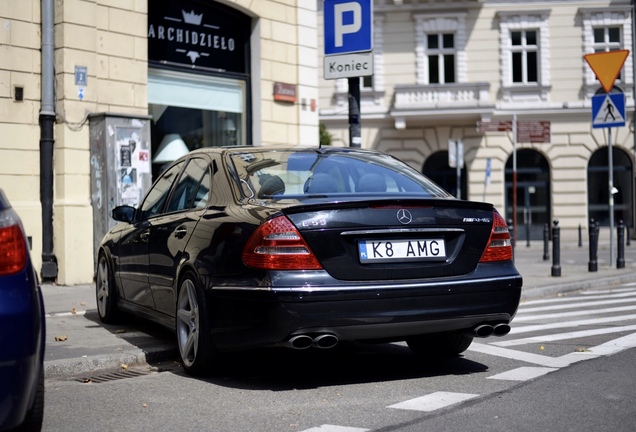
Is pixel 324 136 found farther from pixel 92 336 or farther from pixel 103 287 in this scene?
pixel 92 336

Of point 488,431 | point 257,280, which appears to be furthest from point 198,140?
point 488,431

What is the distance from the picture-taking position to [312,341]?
5.70m

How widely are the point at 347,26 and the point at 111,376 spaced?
5.56 m

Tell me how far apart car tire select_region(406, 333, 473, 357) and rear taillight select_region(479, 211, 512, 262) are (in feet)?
2.59

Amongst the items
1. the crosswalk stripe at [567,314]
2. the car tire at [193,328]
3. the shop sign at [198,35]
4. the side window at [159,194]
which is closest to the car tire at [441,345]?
the car tire at [193,328]

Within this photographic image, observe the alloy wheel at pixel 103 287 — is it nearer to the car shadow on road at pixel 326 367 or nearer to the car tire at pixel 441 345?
the car shadow on road at pixel 326 367

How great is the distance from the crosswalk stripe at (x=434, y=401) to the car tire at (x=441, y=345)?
4.02 ft

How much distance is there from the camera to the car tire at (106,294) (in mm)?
8797

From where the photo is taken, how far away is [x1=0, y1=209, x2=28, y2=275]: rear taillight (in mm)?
3939

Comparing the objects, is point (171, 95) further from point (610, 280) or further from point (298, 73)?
point (610, 280)

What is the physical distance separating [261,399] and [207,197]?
1.68m

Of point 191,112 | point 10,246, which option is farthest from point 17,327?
point 191,112

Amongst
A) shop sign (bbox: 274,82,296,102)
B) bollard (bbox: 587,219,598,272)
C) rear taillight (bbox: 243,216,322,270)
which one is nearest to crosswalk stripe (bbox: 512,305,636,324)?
rear taillight (bbox: 243,216,322,270)

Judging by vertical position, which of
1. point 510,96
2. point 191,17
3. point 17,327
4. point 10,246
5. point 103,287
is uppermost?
point 510,96
